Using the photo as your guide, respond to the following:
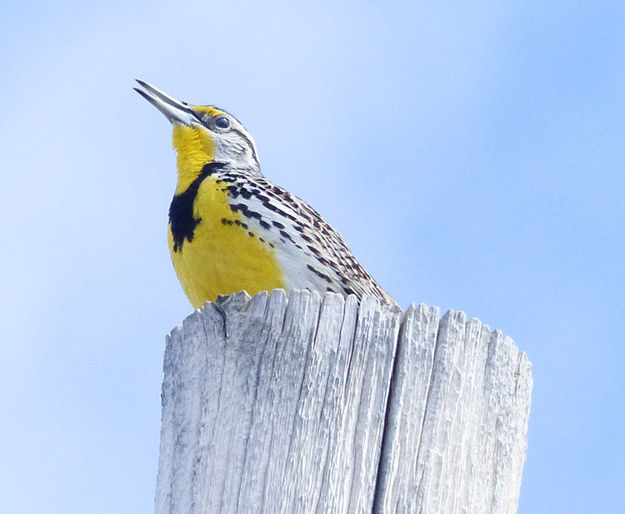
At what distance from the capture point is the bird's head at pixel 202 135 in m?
6.72

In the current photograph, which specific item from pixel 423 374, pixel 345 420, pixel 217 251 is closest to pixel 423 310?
pixel 423 374

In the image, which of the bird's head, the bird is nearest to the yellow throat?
the bird

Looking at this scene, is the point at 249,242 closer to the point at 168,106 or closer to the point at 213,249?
the point at 213,249

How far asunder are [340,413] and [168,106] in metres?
4.10

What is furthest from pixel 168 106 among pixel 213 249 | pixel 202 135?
pixel 213 249

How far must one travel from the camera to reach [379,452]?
321 cm

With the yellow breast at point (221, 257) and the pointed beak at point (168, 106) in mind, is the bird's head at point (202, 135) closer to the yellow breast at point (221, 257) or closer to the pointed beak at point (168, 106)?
the pointed beak at point (168, 106)

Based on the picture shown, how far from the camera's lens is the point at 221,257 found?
541cm

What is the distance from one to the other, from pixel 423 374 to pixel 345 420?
27 cm

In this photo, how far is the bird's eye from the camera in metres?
7.15

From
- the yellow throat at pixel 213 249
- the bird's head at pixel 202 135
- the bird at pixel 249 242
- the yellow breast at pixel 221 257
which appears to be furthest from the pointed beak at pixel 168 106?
the yellow breast at pixel 221 257

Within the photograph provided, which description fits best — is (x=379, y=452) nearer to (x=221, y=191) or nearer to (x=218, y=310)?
(x=218, y=310)

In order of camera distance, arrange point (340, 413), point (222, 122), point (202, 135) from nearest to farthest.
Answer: point (340, 413), point (202, 135), point (222, 122)

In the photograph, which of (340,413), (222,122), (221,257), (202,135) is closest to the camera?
(340,413)
